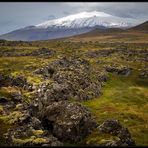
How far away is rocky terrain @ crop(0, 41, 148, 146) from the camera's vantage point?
203 ft

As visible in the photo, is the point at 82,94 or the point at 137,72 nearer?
the point at 82,94

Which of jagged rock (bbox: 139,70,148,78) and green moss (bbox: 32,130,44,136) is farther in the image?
jagged rock (bbox: 139,70,148,78)

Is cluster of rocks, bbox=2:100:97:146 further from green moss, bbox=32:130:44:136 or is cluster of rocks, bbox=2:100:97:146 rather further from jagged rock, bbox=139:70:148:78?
jagged rock, bbox=139:70:148:78

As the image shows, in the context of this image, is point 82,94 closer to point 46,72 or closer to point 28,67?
point 46,72

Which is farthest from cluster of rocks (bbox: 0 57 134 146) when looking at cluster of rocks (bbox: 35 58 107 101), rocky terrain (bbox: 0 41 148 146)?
cluster of rocks (bbox: 35 58 107 101)

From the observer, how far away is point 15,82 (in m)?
103

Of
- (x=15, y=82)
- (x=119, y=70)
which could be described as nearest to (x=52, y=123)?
(x=15, y=82)

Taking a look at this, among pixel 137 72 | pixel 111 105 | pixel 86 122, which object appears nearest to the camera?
pixel 86 122

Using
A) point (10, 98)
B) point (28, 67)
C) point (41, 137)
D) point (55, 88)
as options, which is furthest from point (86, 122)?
point (28, 67)

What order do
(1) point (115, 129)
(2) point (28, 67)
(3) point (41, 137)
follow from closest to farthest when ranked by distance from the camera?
1. (3) point (41, 137)
2. (1) point (115, 129)
3. (2) point (28, 67)

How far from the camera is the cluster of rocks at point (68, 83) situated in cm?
9456

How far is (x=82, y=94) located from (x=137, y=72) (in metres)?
62.4

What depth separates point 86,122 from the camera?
6738 cm

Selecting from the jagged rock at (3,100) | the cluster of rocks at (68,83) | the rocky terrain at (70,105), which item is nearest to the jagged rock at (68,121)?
the rocky terrain at (70,105)
